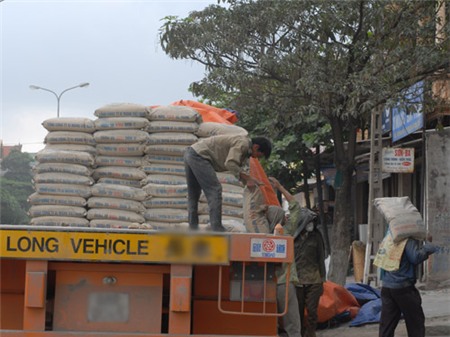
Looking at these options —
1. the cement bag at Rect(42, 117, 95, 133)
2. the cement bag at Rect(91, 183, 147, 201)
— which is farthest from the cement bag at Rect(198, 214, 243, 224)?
the cement bag at Rect(42, 117, 95, 133)

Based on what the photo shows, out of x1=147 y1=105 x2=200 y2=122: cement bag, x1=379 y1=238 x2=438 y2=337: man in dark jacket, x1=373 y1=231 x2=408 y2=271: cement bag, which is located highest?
x1=147 y1=105 x2=200 y2=122: cement bag

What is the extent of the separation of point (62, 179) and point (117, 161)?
494 millimetres

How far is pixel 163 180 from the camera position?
7434 millimetres

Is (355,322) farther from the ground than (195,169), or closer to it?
closer to it

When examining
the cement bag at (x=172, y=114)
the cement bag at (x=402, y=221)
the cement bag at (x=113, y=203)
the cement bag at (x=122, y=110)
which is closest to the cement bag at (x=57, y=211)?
the cement bag at (x=113, y=203)

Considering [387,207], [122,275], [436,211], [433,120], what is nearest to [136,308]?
[122,275]

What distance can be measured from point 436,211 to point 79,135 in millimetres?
8434

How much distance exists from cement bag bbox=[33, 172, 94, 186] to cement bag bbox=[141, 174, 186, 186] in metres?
0.48

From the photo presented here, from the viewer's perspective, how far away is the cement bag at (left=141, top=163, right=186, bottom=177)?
293 inches

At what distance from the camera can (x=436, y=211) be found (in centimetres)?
1437

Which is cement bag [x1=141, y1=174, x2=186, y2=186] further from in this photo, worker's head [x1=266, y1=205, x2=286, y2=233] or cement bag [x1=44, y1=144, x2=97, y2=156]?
worker's head [x1=266, y1=205, x2=286, y2=233]

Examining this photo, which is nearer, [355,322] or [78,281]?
[78,281]

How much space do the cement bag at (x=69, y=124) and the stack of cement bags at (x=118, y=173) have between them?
78 mm

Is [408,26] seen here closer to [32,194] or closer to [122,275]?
[32,194]
